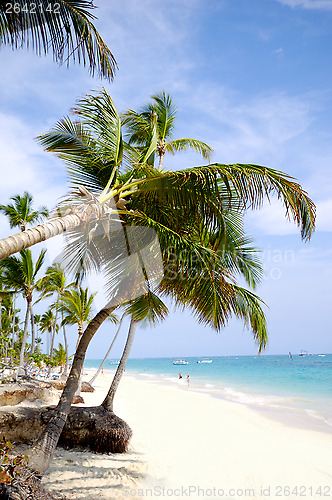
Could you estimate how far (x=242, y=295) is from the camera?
20.3 ft

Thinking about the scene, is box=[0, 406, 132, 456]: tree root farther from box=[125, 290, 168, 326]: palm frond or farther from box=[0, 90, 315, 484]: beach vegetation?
box=[125, 290, 168, 326]: palm frond

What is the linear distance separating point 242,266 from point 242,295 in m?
1.16

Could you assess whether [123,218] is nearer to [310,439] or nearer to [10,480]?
[10,480]

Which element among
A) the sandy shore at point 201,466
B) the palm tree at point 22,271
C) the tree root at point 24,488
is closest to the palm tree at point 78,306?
the palm tree at point 22,271

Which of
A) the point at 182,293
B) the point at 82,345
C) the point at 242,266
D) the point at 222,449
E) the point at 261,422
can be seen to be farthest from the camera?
the point at 261,422

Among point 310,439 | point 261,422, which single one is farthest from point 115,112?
point 261,422

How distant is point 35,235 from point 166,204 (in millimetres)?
2264

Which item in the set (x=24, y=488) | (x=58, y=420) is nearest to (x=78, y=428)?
(x=58, y=420)

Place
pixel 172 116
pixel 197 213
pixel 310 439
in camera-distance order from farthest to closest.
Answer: pixel 310 439 < pixel 172 116 < pixel 197 213

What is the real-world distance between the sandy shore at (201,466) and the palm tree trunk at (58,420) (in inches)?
27.1

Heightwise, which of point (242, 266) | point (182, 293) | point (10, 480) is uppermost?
point (242, 266)

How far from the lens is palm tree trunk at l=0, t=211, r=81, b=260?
123 inches

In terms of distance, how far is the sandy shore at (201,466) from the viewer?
5168 millimetres

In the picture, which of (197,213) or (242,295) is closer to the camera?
(197,213)
